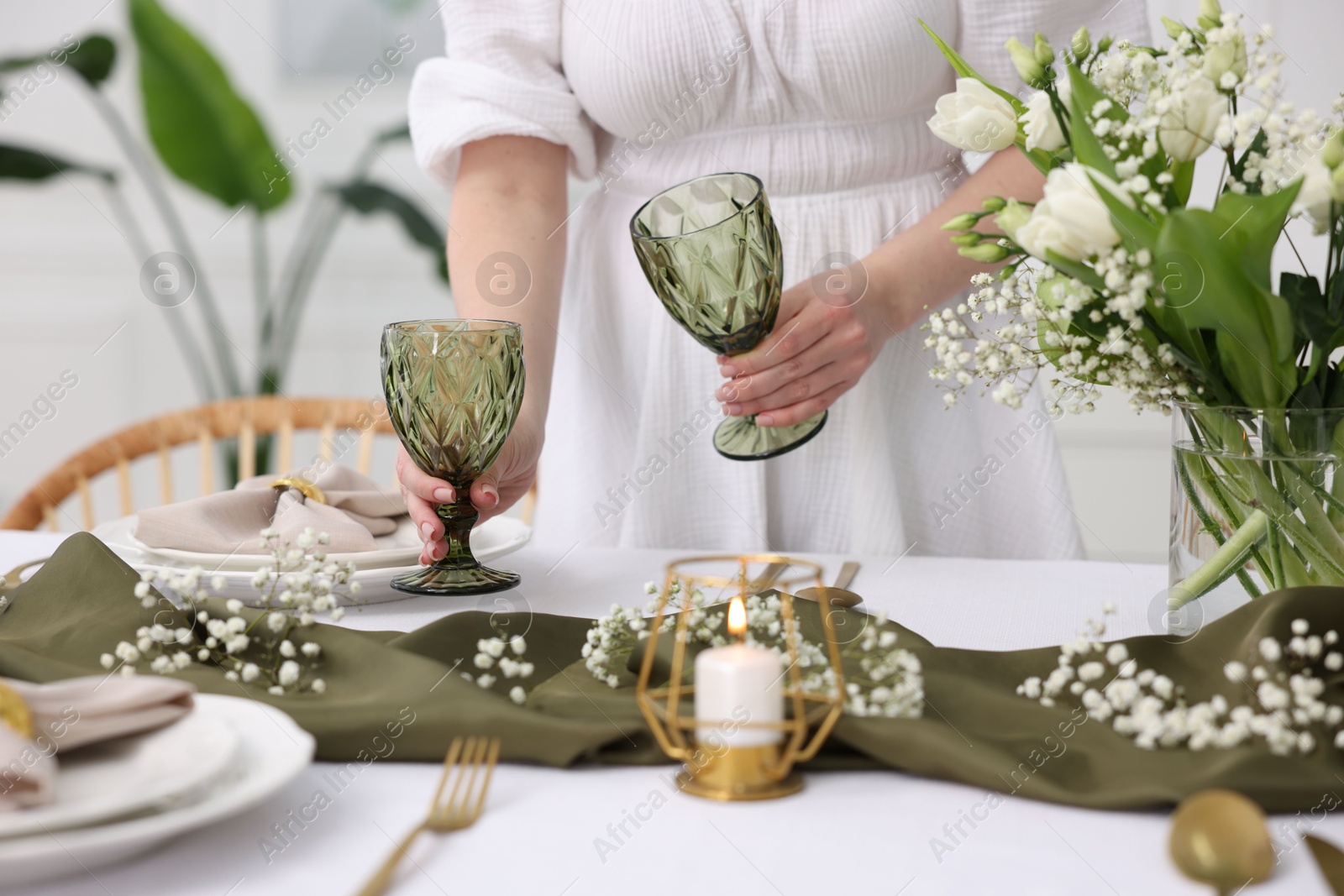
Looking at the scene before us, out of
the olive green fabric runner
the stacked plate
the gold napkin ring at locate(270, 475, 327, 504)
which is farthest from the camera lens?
the gold napkin ring at locate(270, 475, 327, 504)

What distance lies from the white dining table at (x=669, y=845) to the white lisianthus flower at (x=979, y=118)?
0.35 meters

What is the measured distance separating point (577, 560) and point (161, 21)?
2176 mm

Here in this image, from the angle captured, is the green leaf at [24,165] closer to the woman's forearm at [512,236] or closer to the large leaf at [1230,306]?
the woman's forearm at [512,236]

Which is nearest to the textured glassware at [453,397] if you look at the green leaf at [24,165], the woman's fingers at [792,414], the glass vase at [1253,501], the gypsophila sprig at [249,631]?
the gypsophila sprig at [249,631]

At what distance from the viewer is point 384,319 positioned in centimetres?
324

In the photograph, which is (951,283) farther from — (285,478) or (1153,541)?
(1153,541)

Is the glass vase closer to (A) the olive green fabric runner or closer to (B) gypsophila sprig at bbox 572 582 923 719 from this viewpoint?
(A) the olive green fabric runner

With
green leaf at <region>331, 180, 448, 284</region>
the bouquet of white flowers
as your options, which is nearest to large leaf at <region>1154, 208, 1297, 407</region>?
the bouquet of white flowers

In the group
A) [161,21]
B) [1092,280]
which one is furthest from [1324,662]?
[161,21]

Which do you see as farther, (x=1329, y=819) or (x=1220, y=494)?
(x=1220, y=494)

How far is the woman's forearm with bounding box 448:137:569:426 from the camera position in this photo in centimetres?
112

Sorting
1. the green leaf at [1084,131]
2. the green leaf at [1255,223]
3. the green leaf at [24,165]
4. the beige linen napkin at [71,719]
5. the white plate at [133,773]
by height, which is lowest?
the white plate at [133,773]

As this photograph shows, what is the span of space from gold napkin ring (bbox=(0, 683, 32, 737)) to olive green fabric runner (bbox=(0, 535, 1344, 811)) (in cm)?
13

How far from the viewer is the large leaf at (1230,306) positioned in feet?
1.74
